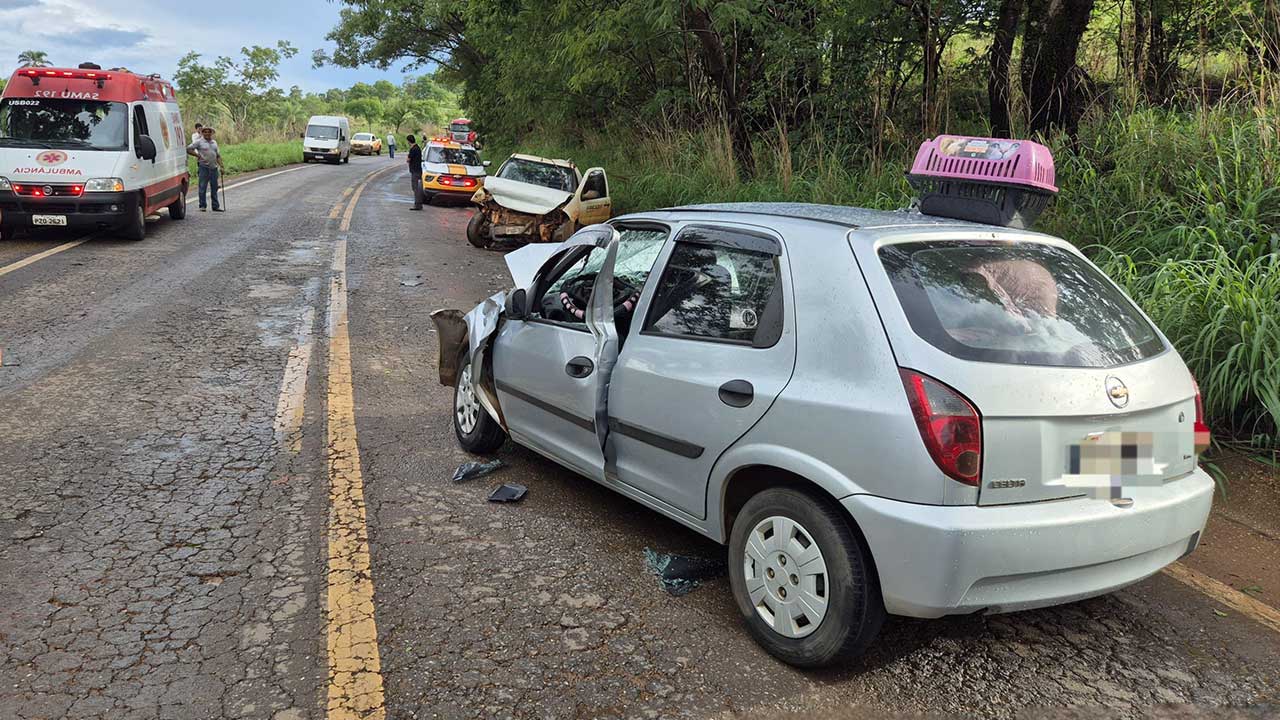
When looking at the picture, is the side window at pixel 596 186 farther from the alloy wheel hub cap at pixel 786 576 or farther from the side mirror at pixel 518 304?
the alloy wheel hub cap at pixel 786 576

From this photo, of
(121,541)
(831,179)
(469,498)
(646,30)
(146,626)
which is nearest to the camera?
(146,626)

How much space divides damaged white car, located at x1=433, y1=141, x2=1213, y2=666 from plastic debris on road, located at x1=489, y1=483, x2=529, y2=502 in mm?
836

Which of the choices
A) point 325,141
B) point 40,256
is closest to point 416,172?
point 40,256

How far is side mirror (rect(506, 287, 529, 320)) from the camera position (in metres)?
4.57

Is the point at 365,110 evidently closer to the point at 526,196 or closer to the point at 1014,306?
the point at 526,196

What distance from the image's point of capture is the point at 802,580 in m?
3.06

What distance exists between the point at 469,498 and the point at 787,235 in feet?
7.12

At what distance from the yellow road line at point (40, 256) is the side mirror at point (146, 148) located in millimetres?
1504

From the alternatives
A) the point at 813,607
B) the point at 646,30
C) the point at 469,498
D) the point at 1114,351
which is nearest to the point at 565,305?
the point at 469,498

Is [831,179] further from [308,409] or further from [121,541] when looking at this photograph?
[121,541]

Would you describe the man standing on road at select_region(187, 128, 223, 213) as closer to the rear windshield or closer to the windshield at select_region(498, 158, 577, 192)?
the windshield at select_region(498, 158, 577, 192)

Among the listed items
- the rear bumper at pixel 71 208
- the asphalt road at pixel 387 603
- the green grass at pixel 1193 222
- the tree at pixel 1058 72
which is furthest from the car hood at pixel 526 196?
the asphalt road at pixel 387 603

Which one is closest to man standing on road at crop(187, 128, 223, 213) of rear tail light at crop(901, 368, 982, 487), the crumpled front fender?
the crumpled front fender

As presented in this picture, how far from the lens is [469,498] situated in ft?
15.1
